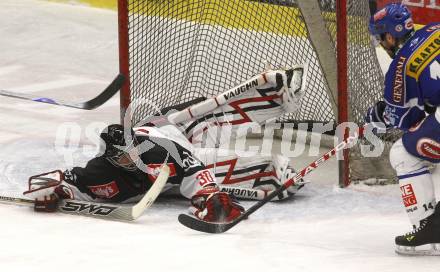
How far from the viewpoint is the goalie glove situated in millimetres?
5410

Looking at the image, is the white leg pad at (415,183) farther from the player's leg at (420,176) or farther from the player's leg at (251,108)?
the player's leg at (251,108)

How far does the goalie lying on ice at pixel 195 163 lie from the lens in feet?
18.5

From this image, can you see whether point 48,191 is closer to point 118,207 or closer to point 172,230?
point 118,207

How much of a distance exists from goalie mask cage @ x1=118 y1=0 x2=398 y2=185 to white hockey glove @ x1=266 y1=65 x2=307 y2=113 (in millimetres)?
248

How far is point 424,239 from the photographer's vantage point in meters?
4.79

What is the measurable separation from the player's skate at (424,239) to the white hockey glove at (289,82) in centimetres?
128

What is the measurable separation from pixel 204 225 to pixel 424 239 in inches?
40.6

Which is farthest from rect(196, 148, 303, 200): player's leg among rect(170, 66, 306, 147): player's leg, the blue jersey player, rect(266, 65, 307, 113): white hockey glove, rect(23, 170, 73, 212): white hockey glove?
the blue jersey player

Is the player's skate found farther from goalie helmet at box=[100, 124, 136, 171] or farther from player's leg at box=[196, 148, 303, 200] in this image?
goalie helmet at box=[100, 124, 136, 171]

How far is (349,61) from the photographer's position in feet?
20.2

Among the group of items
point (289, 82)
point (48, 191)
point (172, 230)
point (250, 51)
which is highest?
point (250, 51)

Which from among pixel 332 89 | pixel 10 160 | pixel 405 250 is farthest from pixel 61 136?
pixel 405 250

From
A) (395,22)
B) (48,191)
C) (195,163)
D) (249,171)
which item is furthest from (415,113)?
(48,191)

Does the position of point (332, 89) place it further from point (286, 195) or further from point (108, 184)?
point (108, 184)
